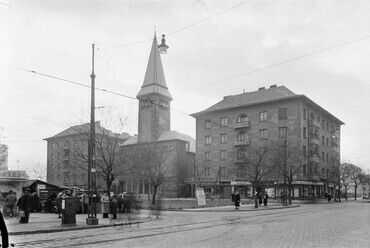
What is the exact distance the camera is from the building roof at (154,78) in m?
87.8

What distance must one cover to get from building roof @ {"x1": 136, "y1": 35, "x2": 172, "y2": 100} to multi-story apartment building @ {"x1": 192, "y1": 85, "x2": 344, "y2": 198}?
49.3ft

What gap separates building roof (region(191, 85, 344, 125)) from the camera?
6514cm

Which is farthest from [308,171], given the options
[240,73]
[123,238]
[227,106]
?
[123,238]

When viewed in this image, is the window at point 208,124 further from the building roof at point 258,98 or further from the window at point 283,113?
the window at point 283,113

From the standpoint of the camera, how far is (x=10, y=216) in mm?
21109

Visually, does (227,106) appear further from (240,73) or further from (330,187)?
(240,73)

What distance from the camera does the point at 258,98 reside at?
69.0 metres

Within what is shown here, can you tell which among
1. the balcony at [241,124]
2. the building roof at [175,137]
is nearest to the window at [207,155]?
the balcony at [241,124]

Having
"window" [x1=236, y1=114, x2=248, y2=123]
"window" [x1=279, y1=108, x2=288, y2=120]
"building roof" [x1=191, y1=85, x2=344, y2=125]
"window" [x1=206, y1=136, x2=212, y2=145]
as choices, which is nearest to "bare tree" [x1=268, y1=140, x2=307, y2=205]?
"window" [x1=279, y1=108, x2=288, y2=120]

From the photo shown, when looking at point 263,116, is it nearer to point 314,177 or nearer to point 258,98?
point 258,98

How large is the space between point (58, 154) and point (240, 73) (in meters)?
79.0

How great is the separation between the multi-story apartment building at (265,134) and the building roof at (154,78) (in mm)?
15015

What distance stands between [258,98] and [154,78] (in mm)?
28106

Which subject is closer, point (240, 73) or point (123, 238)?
point (123, 238)
